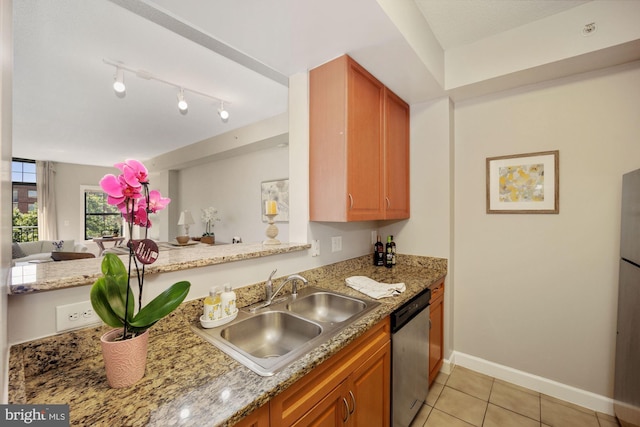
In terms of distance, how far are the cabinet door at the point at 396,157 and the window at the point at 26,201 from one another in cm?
779

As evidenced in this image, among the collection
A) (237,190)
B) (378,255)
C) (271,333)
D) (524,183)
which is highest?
A: (237,190)

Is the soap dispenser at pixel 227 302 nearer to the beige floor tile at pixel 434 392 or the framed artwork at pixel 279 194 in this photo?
the beige floor tile at pixel 434 392

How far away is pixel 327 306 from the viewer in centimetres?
166

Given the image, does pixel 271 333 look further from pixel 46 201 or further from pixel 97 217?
pixel 97 217

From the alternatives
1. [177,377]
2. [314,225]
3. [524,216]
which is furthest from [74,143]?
[524,216]

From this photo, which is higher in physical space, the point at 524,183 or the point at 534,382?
the point at 524,183

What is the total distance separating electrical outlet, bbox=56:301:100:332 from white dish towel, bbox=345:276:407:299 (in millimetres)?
1300

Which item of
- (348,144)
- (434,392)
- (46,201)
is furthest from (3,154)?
(46,201)

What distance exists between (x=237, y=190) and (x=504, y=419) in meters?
4.51

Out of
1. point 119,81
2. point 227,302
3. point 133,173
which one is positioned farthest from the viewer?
point 119,81

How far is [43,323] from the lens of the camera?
0.87m

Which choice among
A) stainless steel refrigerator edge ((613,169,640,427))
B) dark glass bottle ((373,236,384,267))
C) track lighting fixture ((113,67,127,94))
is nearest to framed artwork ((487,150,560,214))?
stainless steel refrigerator edge ((613,169,640,427))

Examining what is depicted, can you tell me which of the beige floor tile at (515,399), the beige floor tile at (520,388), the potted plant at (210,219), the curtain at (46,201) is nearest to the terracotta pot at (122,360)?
the beige floor tile at (515,399)

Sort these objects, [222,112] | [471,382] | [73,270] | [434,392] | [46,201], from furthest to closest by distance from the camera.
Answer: [46,201]
[222,112]
[471,382]
[434,392]
[73,270]
